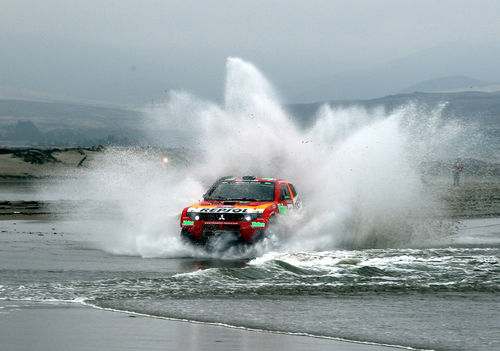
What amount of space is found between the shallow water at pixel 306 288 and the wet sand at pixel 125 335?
0.42 meters

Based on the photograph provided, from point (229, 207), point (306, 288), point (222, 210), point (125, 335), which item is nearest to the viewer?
point (125, 335)

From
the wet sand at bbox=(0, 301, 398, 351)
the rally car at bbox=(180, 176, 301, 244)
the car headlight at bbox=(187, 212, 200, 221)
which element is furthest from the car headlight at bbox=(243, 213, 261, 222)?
the wet sand at bbox=(0, 301, 398, 351)

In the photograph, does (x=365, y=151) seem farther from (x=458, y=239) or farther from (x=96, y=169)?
(x=96, y=169)

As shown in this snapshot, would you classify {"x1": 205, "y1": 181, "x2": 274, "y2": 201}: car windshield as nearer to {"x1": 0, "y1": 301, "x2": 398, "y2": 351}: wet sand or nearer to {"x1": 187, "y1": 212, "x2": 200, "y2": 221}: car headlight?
{"x1": 187, "y1": 212, "x2": 200, "y2": 221}: car headlight

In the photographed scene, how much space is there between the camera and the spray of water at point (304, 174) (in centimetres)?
2000

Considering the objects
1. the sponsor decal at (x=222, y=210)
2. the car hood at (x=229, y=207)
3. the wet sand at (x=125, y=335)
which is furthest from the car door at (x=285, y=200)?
the wet sand at (x=125, y=335)

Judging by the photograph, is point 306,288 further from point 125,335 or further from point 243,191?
point 243,191

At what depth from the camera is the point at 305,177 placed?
80.2ft

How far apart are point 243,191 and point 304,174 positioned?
495 cm

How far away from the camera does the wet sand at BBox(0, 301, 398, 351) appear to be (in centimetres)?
874

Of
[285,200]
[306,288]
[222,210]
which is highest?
[285,200]

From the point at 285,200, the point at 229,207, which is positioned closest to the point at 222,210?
the point at 229,207

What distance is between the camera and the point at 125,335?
9.24 metres

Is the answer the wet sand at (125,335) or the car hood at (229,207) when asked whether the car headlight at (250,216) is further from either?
the wet sand at (125,335)
